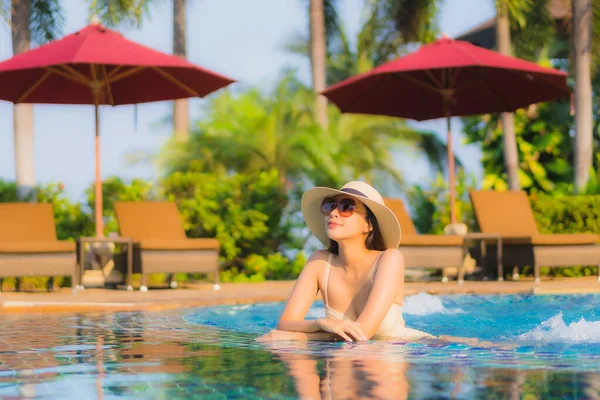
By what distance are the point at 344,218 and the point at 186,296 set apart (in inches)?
217

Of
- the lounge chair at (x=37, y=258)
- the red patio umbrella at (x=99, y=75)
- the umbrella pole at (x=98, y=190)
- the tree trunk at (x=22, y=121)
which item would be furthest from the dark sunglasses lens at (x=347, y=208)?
the tree trunk at (x=22, y=121)

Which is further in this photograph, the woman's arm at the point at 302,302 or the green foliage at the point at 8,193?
the green foliage at the point at 8,193

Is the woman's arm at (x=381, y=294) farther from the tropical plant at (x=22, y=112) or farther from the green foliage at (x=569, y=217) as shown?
the tropical plant at (x=22, y=112)

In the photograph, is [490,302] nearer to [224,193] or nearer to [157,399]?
[224,193]

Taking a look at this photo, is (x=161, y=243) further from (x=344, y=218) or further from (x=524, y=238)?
(x=344, y=218)

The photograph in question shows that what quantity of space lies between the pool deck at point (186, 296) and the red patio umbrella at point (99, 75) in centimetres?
184

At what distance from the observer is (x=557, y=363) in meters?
4.60

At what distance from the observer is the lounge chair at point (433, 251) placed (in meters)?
13.0

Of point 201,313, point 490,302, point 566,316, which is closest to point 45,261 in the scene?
point 201,313

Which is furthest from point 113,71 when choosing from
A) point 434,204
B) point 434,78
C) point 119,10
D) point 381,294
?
point 381,294

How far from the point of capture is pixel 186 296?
35.3 feet

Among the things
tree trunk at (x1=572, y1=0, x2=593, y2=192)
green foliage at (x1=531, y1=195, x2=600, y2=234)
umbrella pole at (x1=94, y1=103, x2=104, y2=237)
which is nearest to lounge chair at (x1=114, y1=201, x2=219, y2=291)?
umbrella pole at (x1=94, y1=103, x2=104, y2=237)

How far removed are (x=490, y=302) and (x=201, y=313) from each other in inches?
122

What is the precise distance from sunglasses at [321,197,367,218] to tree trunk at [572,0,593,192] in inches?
539
